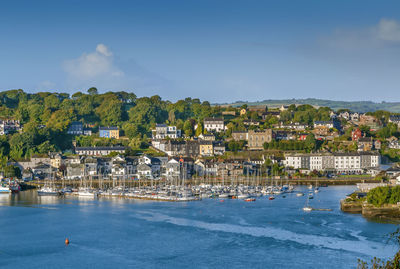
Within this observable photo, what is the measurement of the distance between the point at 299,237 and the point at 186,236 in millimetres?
4299

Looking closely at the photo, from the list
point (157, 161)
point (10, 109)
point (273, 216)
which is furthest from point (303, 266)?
point (10, 109)

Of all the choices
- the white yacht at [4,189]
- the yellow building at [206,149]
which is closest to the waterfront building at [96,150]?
the yellow building at [206,149]

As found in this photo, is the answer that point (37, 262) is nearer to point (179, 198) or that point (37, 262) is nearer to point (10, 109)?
point (179, 198)

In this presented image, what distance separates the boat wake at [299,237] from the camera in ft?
68.6

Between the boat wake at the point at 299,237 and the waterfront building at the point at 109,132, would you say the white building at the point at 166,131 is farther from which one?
the boat wake at the point at 299,237

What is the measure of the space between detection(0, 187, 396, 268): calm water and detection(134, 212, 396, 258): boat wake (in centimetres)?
3

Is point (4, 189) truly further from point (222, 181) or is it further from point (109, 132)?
point (109, 132)

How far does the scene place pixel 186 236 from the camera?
2334 cm

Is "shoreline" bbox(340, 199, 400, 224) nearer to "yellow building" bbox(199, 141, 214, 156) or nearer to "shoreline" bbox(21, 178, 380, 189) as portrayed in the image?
"shoreline" bbox(21, 178, 380, 189)

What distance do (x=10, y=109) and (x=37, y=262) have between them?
44000 millimetres

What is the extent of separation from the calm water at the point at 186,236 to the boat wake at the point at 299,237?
3 centimetres

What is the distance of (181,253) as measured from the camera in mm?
20719

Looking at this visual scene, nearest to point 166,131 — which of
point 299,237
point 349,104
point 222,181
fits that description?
point 222,181

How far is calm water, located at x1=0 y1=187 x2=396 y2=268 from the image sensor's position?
19.9 meters
